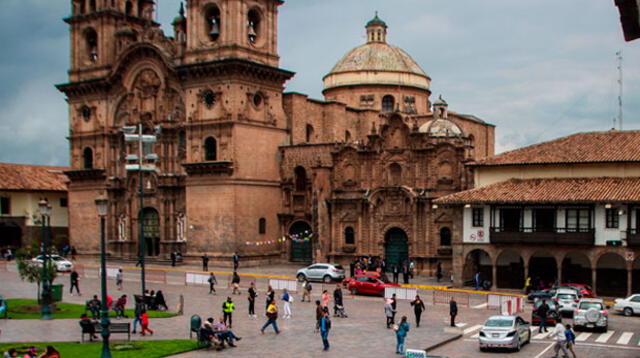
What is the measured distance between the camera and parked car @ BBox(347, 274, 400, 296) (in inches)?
1705

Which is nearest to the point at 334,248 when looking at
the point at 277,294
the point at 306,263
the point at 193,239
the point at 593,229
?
the point at 306,263

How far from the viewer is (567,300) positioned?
120 feet

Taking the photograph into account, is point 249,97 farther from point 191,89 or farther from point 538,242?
point 538,242

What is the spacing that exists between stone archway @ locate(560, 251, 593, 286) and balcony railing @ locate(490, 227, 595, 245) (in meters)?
1.88

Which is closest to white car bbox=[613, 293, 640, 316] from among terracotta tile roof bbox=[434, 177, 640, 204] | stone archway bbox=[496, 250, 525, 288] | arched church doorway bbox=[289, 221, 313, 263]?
terracotta tile roof bbox=[434, 177, 640, 204]

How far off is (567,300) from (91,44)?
5143cm

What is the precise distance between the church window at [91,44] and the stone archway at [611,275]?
157 ft

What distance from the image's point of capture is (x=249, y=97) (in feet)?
200

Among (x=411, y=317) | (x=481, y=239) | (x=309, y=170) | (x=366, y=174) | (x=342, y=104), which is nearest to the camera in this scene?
(x=411, y=317)

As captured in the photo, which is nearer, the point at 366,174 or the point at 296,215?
the point at 366,174

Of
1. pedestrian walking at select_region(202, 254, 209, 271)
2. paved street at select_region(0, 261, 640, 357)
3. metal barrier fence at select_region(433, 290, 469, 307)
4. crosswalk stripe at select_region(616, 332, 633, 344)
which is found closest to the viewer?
paved street at select_region(0, 261, 640, 357)

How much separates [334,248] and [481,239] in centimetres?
1476

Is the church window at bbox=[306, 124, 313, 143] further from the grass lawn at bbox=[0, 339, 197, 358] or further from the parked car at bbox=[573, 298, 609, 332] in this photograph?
the grass lawn at bbox=[0, 339, 197, 358]

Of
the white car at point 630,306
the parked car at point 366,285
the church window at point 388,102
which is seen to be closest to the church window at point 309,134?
the church window at point 388,102
